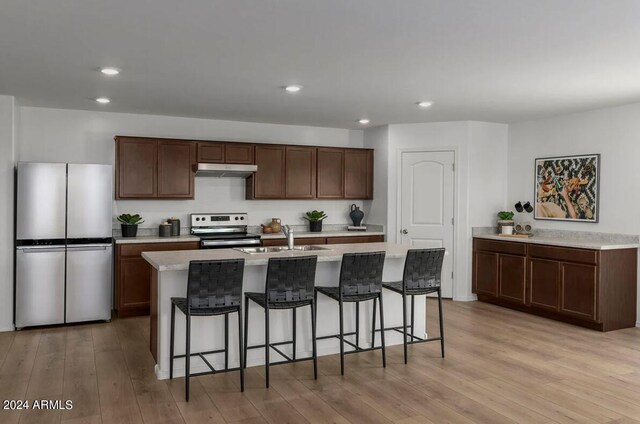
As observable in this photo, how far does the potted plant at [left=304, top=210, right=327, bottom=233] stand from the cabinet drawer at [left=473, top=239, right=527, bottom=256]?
6.87 feet

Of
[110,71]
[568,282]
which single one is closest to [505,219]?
[568,282]

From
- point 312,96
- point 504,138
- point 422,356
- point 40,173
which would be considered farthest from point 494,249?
point 40,173

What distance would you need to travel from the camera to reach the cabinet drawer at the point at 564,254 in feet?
17.1

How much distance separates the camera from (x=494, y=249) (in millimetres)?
6371

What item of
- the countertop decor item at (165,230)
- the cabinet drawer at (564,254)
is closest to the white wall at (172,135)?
the countertop decor item at (165,230)

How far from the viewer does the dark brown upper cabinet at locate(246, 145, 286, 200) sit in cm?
659

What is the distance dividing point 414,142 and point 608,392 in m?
4.09

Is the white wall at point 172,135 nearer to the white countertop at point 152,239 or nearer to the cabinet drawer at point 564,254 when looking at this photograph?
the white countertop at point 152,239

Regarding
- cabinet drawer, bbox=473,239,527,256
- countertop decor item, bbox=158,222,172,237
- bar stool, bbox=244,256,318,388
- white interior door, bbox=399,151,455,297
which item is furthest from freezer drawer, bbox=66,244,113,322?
cabinet drawer, bbox=473,239,527,256

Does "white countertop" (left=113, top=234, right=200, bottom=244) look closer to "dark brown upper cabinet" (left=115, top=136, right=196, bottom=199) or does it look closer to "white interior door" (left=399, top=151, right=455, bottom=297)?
"dark brown upper cabinet" (left=115, top=136, right=196, bottom=199)

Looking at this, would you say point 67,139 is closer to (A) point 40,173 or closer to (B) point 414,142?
(A) point 40,173

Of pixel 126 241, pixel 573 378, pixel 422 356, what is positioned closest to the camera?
pixel 573 378

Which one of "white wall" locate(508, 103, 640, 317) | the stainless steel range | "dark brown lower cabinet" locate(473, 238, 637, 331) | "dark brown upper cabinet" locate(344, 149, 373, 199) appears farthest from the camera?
"dark brown upper cabinet" locate(344, 149, 373, 199)

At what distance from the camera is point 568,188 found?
239 inches
